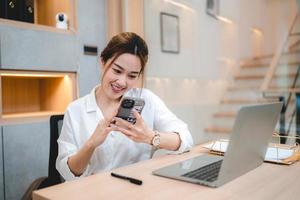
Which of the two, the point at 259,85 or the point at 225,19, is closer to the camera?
the point at 259,85

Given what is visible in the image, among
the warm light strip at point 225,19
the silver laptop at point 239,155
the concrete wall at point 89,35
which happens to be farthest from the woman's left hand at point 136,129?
the warm light strip at point 225,19

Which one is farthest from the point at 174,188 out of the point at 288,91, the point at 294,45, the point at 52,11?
the point at 294,45

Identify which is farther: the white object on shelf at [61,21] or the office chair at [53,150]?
the white object on shelf at [61,21]

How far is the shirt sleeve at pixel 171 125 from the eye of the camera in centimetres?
131

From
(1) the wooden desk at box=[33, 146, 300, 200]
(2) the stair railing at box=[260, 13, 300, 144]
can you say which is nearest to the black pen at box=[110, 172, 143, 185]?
(1) the wooden desk at box=[33, 146, 300, 200]

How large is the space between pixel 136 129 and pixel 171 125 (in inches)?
12.3

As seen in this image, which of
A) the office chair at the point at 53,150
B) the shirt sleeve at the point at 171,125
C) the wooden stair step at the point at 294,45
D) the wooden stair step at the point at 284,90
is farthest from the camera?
the wooden stair step at the point at 294,45

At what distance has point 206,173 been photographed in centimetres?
96

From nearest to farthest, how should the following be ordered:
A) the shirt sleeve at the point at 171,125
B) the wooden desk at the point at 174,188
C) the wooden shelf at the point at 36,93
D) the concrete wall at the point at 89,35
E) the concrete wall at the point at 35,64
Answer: the wooden desk at the point at 174,188, the shirt sleeve at the point at 171,125, the concrete wall at the point at 35,64, the wooden shelf at the point at 36,93, the concrete wall at the point at 89,35

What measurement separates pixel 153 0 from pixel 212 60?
1595mm

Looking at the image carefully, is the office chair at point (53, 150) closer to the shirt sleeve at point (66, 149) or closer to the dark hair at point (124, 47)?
the shirt sleeve at point (66, 149)

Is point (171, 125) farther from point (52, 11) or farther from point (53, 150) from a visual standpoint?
point (52, 11)

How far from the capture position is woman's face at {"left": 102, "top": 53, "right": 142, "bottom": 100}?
128 cm

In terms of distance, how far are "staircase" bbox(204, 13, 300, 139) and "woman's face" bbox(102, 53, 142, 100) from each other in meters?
1.69
